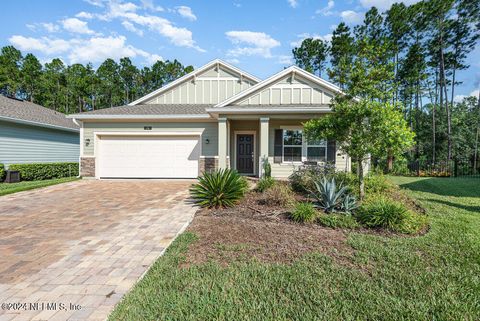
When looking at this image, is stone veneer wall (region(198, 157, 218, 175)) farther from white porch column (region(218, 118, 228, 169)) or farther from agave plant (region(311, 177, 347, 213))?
agave plant (region(311, 177, 347, 213))

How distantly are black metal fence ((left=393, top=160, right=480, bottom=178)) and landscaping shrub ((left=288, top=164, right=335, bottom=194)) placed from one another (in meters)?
9.97

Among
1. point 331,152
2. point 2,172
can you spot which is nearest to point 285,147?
point 331,152

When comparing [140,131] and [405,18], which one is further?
[405,18]

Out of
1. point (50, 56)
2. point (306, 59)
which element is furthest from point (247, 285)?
point (50, 56)

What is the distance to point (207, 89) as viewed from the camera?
14.4 meters

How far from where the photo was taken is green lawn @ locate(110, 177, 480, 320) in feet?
7.25

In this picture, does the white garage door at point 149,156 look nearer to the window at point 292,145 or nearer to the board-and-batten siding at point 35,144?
the board-and-batten siding at point 35,144

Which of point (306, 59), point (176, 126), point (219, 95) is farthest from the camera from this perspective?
point (306, 59)

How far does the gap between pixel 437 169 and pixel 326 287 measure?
17.2 m

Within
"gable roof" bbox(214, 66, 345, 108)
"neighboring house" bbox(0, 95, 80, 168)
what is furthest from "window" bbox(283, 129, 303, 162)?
"neighboring house" bbox(0, 95, 80, 168)

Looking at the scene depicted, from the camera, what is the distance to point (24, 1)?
886cm

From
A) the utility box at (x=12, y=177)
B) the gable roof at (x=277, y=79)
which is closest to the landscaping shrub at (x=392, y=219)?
Answer: the gable roof at (x=277, y=79)

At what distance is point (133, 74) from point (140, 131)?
26.6 metres

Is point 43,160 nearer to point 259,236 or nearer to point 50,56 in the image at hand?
point 259,236
